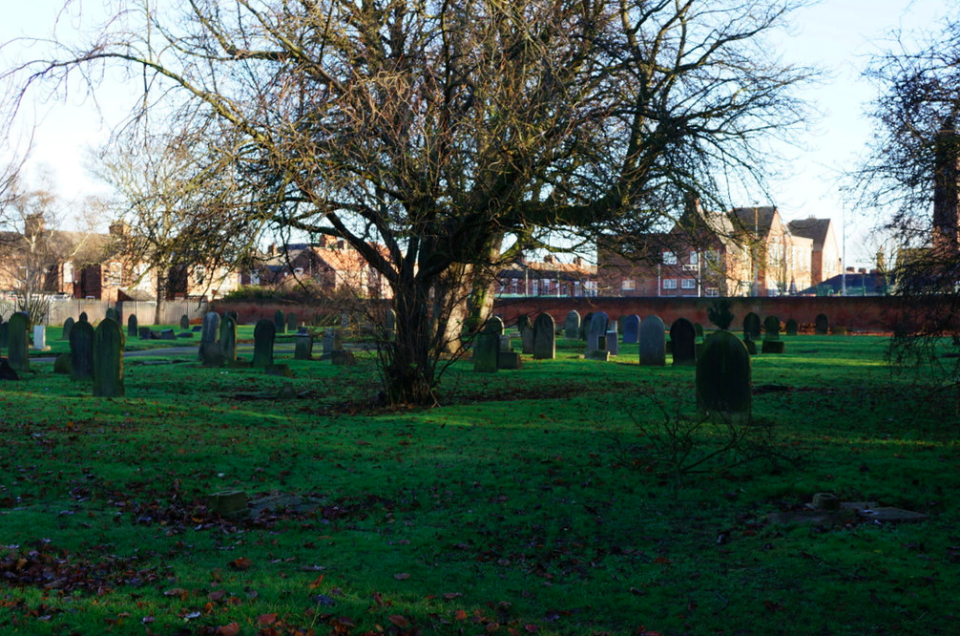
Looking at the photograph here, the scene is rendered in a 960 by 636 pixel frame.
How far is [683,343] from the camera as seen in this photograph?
21.7 meters

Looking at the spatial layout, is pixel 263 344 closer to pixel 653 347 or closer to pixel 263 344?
pixel 263 344

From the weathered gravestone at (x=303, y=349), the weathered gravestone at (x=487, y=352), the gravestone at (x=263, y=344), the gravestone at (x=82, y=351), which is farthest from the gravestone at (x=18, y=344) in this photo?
the weathered gravestone at (x=487, y=352)

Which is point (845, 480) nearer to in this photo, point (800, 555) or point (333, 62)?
point (800, 555)

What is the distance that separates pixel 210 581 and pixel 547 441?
5707mm

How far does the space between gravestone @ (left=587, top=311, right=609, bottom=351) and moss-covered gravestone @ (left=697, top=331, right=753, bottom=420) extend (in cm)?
1451

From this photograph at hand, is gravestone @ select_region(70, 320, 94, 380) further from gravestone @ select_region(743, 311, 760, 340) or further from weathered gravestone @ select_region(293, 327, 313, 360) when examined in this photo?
gravestone @ select_region(743, 311, 760, 340)

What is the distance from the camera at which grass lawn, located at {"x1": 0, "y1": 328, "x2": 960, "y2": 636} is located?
4.98m

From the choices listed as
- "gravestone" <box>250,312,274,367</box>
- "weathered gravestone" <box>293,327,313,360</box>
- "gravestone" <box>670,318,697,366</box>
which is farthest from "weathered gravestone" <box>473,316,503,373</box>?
"weathered gravestone" <box>293,327,313,360</box>

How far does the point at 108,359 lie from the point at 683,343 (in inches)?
531

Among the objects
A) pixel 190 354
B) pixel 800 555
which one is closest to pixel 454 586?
pixel 800 555

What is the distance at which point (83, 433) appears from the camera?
10.9 meters

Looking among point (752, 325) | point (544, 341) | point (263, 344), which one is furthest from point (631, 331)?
point (263, 344)

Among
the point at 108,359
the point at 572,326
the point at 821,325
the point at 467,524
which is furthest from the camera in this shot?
the point at 821,325

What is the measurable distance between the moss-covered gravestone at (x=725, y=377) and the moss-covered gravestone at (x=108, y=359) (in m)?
9.75
